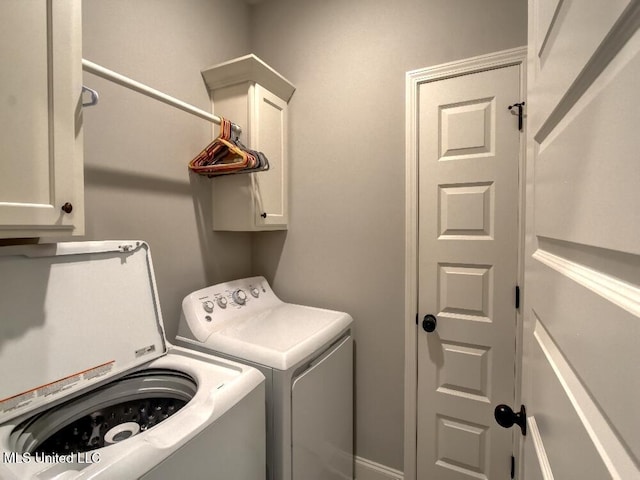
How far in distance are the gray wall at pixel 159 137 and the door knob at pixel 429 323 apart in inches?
47.4

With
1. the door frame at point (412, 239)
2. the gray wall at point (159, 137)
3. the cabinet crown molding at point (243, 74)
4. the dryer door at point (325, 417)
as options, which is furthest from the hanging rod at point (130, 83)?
the dryer door at point (325, 417)

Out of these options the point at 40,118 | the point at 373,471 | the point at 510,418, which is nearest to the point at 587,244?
the point at 510,418

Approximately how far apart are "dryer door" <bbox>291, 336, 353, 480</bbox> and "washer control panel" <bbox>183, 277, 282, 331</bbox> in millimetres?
520

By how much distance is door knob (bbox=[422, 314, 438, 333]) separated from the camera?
1541 mm

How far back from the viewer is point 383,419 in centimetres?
170

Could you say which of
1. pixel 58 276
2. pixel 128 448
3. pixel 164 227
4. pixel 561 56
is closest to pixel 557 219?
pixel 561 56

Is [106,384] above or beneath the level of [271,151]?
beneath

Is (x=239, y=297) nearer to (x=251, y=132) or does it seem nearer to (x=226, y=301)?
(x=226, y=301)

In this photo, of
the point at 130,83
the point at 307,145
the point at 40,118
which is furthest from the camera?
the point at 307,145

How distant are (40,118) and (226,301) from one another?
3.50ft

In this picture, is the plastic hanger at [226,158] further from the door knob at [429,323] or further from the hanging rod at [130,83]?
the door knob at [429,323]

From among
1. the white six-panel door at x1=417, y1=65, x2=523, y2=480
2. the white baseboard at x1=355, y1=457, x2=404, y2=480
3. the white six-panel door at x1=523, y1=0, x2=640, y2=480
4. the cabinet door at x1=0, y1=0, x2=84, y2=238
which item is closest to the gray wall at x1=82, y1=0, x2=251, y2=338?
the cabinet door at x1=0, y1=0, x2=84, y2=238

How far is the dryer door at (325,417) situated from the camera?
1.21 m

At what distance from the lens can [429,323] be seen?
1.55 m
